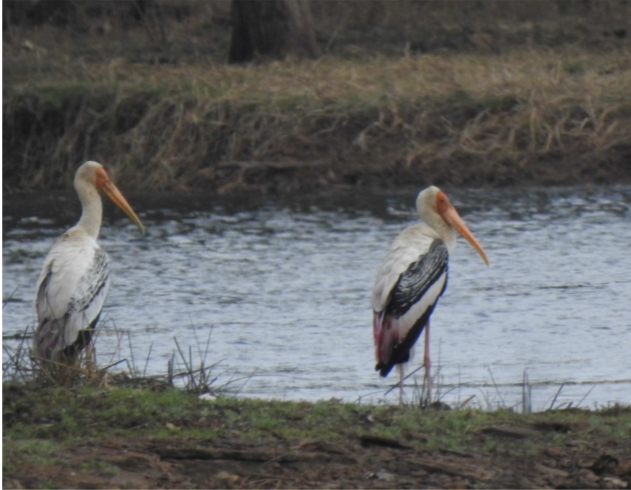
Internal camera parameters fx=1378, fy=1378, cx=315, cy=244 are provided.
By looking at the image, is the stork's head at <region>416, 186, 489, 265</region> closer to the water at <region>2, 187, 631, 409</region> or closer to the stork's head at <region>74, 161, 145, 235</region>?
the water at <region>2, 187, 631, 409</region>

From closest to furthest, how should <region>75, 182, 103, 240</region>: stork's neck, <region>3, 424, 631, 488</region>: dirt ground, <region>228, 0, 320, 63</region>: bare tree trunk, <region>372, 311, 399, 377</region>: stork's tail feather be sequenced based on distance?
<region>3, 424, 631, 488</region>: dirt ground, <region>372, 311, 399, 377</region>: stork's tail feather, <region>75, 182, 103, 240</region>: stork's neck, <region>228, 0, 320, 63</region>: bare tree trunk

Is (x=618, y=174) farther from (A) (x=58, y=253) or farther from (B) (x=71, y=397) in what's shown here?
(B) (x=71, y=397)

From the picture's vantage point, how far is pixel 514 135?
14.6 m

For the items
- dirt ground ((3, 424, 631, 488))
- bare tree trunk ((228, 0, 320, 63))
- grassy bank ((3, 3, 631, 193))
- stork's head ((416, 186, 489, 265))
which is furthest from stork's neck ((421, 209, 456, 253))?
bare tree trunk ((228, 0, 320, 63))

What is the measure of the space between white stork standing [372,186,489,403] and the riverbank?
97 cm

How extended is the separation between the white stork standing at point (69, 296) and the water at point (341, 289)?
0.89ft

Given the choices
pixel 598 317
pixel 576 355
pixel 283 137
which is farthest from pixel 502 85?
pixel 576 355

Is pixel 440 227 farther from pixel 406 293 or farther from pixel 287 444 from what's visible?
pixel 287 444

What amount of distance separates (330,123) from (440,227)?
23.1 feet

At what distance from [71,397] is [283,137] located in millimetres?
9351

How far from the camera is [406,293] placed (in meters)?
7.24

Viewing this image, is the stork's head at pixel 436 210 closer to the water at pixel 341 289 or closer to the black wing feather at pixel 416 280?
the black wing feather at pixel 416 280

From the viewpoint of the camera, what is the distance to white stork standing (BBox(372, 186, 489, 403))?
23.1 ft

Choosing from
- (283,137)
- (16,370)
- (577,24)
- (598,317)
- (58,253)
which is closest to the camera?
(16,370)
